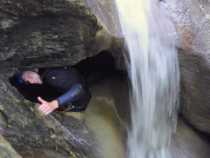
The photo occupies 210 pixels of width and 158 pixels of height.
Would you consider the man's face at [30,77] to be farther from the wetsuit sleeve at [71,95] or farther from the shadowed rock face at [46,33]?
the wetsuit sleeve at [71,95]

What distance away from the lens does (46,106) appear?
5.52 m

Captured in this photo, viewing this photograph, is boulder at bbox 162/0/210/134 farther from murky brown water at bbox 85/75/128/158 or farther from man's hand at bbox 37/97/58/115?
man's hand at bbox 37/97/58/115

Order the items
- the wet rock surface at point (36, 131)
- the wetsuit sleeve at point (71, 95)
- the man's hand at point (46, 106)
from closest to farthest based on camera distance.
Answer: the wet rock surface at point (36, 131) < the man's hand at point (46, 106) < the wetsuit sleeve at point (71, 95)

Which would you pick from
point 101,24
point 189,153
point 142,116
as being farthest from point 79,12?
point 189,153

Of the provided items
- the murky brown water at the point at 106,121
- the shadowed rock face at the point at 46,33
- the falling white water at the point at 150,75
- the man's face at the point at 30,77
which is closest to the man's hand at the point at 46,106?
the man's face at the point at 30,77

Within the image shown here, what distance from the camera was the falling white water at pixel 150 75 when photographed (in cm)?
600

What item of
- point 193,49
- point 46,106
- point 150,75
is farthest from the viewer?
point 193,49

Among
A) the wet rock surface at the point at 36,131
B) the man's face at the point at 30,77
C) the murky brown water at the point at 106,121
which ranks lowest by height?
the murky brown water at the point at 106,121

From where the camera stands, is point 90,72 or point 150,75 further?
point 90,72

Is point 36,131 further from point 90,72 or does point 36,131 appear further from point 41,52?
point 90,72

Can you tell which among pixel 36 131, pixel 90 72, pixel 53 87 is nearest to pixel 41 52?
pixel 53 87

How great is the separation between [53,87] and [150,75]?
983mm

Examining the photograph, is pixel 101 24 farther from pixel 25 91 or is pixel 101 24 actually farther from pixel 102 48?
pixel 25 91

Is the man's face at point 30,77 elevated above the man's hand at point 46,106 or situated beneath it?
elevated above
